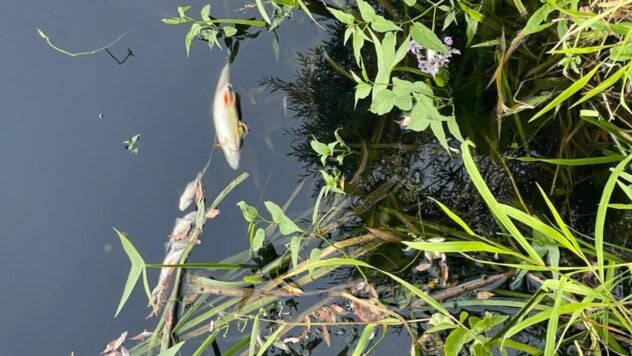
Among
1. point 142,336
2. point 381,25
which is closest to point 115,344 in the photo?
point 142,336

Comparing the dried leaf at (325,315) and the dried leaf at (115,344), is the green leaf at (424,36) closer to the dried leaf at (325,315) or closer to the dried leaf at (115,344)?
the dried leaf at (325,315)

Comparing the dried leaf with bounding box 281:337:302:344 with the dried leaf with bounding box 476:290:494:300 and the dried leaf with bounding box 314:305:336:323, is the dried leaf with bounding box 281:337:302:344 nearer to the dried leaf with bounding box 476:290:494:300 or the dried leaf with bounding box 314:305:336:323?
the dried leaf with bounding box 314:305:336:323

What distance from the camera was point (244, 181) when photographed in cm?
120

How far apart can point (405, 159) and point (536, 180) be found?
242mm

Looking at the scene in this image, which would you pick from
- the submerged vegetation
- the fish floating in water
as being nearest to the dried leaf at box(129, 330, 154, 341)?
the submerged vegetation

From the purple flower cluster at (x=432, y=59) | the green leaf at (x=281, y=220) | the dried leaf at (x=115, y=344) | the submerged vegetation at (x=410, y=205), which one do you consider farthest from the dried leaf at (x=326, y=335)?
the purple flower cluster at (x=432, y=59)

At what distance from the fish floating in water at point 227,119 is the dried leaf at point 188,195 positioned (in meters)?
0.08

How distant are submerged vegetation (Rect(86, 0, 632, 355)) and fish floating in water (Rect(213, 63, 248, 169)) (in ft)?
0.22

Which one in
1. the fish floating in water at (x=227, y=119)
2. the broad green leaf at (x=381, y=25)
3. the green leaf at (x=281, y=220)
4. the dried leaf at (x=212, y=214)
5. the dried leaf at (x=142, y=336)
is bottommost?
the dried leaf at (x=142, y=336)

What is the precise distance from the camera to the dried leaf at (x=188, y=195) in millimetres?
1205

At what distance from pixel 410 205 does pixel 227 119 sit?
0.39 m

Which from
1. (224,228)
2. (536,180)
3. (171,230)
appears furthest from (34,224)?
(536,180)

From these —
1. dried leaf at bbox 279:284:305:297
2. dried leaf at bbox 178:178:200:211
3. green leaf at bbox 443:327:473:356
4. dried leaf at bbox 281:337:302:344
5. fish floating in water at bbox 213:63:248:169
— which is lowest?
dried leaf at bbox 281:337:302:344

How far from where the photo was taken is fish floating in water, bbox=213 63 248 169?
1.20 m
